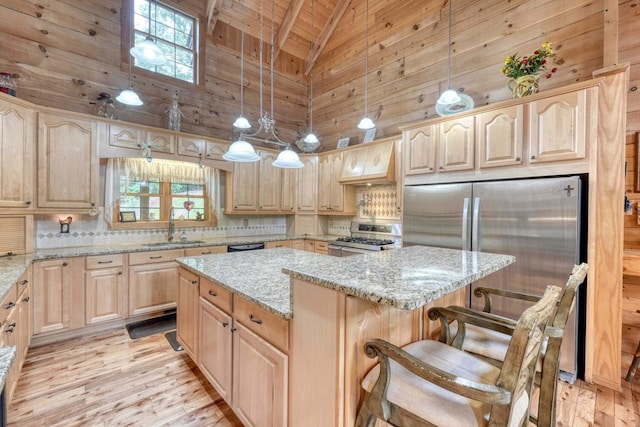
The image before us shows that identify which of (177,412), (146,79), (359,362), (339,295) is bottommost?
(177,412)

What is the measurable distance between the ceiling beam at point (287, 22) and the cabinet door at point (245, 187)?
224 cm

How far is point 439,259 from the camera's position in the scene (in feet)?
5.02

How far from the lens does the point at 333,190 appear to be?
4695 millimetres

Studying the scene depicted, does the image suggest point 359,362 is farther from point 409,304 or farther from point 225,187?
point 225,187

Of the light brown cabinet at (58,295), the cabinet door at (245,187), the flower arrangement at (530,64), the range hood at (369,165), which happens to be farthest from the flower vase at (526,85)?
the light brown cabinet at (58,295)

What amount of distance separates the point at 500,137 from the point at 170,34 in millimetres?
4471

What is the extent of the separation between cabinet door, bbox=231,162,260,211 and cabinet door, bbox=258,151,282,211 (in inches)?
3.5

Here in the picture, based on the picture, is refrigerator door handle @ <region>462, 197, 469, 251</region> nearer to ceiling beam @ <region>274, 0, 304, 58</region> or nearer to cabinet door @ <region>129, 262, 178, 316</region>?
cabinet door @ <region>129, 262, 178, 316</region>

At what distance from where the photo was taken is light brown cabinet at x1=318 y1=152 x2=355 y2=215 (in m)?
4.59

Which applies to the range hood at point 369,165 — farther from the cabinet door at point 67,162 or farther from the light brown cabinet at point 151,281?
the cabinet door at point 67,162

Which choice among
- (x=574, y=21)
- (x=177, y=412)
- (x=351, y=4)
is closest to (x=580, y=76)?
(x=574, y=21)

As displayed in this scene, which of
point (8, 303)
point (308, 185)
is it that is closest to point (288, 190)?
point (308, 185)

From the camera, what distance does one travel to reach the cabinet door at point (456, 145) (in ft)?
9.33

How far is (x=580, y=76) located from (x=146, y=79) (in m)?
4.91
